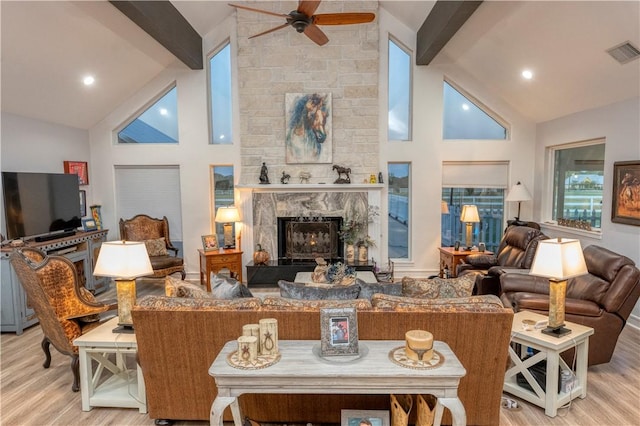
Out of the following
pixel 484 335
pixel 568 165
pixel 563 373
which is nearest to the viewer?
pixel 484 335

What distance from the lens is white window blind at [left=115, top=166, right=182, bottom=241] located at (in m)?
6.49

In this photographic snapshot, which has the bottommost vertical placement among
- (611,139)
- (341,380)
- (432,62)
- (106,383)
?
(106,383)

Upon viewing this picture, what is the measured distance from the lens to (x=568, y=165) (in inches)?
227

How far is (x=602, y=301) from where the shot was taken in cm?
322

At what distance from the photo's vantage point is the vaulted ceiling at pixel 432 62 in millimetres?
3779

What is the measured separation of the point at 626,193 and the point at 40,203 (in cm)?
730

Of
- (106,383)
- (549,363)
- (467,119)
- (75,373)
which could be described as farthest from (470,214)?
(75,373)

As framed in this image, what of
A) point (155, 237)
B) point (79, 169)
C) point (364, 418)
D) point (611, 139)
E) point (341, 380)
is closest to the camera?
point (341, 380)

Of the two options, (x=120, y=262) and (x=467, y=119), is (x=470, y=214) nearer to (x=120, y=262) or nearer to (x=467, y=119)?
(x=467, y=119)

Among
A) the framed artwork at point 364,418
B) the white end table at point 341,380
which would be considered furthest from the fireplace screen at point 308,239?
the white end table at point 341,380

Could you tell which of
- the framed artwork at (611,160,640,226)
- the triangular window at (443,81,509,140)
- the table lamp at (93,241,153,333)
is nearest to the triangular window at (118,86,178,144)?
the table lamp at (93,241,153,333)

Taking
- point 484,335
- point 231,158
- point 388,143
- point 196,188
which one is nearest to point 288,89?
point 231,158

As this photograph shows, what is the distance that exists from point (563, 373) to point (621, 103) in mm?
3548

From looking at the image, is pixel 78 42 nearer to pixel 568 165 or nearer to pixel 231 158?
pixel 231 158
